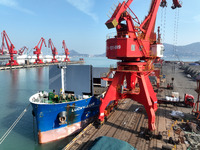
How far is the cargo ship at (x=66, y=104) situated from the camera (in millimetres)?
17391

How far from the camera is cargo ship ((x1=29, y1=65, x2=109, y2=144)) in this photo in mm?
17391

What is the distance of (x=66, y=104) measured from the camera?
18.0 metres

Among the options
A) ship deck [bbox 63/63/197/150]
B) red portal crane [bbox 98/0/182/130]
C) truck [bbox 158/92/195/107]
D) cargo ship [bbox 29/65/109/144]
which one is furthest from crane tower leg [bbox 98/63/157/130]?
truck [bbox 158/92/195/107]

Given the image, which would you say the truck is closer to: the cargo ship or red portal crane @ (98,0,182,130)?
red portal crane @ (98,0,182,130)

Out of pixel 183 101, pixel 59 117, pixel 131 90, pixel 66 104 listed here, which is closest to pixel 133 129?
pixel 131 90

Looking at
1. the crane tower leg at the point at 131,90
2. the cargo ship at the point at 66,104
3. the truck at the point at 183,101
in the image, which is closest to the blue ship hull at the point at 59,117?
the cargo ship at the point at 66,104

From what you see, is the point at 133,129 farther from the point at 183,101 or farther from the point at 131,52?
the point at 183,101

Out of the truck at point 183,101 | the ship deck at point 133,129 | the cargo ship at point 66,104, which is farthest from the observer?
the truck at point 183,101

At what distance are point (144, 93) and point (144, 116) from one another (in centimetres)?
484

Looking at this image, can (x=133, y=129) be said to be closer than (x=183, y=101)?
Yes

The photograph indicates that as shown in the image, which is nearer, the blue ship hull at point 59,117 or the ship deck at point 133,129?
the ship deck at point 133,129

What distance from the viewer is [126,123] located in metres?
18.0

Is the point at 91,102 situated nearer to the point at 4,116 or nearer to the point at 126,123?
the point at 126,123

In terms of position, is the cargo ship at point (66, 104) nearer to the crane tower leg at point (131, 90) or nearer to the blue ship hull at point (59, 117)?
the blue ship hull at point (59, 117)
